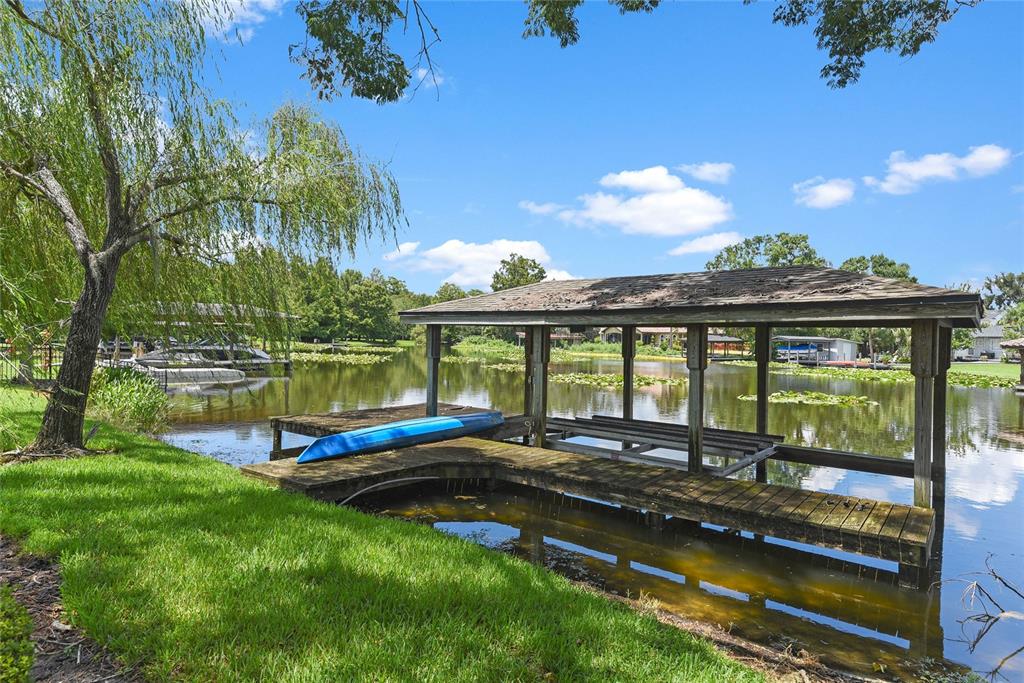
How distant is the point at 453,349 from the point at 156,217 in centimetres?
4992

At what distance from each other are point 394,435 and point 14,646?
7.27 meters

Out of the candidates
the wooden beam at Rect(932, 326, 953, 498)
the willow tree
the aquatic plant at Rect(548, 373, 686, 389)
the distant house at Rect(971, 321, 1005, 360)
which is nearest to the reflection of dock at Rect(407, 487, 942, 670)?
the wooden beam at Rect(932, 326, 953, 498)

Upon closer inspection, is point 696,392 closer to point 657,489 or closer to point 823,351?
point 657,489

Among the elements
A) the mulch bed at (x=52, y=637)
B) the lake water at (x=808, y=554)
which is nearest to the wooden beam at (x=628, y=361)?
the lake water at (x=808, y=554)

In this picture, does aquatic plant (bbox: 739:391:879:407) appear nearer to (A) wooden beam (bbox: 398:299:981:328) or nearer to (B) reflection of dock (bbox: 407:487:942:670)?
(A) wooden beam (bbox: 398:299:981:328)

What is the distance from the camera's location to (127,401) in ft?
40.4

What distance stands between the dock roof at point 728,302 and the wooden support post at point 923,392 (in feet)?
1.02

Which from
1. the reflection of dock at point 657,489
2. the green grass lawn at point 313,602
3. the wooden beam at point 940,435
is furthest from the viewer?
the wooden beam at point 940,435

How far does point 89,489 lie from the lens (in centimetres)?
580

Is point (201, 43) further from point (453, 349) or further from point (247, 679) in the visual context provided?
point (453, 349)

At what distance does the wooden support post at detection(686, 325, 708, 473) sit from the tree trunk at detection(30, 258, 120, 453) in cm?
792

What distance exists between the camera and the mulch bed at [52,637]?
288cm

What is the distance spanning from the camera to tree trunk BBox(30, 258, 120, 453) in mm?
7426

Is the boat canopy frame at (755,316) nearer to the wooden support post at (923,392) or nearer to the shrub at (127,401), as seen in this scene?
the wooden support post at (923,392)
